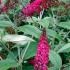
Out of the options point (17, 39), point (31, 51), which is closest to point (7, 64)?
point (17, 39)

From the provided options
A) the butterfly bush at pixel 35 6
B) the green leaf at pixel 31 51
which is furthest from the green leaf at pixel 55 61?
the butterfly bush at pixel 35 6

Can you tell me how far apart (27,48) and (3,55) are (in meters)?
0.31

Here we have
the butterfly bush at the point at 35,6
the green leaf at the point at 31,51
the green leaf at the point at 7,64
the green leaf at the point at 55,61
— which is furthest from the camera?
the butterfly bush at the point at 35,6

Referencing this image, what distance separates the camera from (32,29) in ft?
4.86

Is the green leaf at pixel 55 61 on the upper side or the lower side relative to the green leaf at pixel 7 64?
lower

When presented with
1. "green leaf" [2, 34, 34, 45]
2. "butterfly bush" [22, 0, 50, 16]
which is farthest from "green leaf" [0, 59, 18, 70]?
"butterfly bush" [22, 0, 50, 16]

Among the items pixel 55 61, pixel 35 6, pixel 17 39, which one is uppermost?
pixel 35 6

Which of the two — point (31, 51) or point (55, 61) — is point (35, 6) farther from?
point (55, 61)

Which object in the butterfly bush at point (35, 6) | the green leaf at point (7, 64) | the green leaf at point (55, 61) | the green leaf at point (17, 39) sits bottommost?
the green leaf at point (55, 61)

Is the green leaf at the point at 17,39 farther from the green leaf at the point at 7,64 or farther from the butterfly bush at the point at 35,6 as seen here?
the butterfly bush at the point at 35,6

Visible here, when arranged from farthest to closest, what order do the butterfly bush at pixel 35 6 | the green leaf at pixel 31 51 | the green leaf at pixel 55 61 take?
1. the butterfly bush at pixel 35 6
2. the green leaf at pixel 31 51
3. the green leaf at pixel 55 61

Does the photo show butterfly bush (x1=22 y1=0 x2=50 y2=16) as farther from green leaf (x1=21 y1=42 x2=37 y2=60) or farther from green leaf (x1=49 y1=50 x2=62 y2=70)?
green leaf (x1=49 y1=50 x2=62 y2=70)

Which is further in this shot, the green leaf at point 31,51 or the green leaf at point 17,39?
the green leaf at point 31,51

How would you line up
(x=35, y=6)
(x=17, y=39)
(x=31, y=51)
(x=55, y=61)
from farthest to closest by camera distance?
(x=35, y=6), (x=31, y=51), (x=55, y=61), (x=17, y=39)
